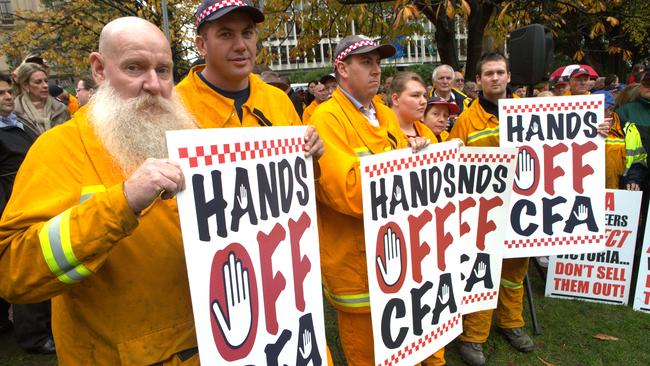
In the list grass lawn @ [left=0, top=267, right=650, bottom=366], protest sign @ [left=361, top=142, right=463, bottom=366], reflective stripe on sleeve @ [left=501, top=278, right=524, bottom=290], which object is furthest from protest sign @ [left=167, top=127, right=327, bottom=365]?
reflective stripe on sleeve @ [left=501, top=278, right=524, bottom=290]

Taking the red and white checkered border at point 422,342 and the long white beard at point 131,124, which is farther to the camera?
the red and white checkered border at point 422,342

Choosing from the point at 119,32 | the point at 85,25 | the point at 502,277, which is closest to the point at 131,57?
the point at 119,32

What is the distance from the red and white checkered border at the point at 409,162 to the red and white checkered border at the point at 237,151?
0.41 meters

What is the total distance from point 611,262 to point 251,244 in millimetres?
4165

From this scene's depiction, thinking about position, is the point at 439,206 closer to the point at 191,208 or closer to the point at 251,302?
the point at 251,302

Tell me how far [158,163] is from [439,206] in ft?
5.00

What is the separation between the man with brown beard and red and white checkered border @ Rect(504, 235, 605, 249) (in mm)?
2536

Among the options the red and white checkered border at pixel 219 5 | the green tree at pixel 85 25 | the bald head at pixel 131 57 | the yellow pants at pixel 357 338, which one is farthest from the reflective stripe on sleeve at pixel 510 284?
the green tree at pixel 85 25

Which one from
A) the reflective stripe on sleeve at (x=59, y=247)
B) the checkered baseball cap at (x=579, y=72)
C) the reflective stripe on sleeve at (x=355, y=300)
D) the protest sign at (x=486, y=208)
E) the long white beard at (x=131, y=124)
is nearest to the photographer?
the reflective stripe on sleeve at (x=59, y=247)

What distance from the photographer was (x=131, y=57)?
1640mm

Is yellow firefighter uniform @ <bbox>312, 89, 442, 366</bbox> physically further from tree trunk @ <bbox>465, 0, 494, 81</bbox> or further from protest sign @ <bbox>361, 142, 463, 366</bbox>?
tree trunk @ <bbox>465, 0, 494, 81</bbox>

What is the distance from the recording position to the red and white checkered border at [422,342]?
7.34ft

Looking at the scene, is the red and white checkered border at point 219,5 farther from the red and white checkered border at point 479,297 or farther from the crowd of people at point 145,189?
the red and white checkered border at point 479,297

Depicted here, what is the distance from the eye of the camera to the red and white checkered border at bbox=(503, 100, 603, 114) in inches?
132
